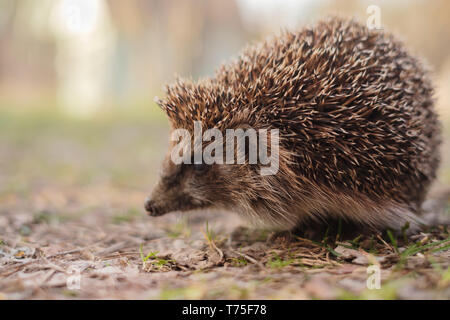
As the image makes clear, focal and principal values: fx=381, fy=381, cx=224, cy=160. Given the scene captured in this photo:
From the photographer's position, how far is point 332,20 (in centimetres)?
488

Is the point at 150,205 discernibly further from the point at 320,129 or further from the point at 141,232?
the point at 320,129

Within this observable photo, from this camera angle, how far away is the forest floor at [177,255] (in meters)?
2.91

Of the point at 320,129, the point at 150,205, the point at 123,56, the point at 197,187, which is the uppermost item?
the point at 123,56

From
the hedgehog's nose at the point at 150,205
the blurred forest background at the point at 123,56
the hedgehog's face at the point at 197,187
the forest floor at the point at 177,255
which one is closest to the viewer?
the forest floor at the point at 177,255

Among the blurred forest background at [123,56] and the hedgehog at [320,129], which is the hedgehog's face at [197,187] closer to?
the hedgehog at [320,129]

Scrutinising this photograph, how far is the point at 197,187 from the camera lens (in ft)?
14.6

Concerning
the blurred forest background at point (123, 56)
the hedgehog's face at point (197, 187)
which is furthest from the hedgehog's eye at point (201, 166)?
the blurred forest background at point (123, 56)

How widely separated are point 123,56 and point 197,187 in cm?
2634

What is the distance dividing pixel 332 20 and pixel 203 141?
2334 millimetres

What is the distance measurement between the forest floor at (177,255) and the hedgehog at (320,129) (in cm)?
40

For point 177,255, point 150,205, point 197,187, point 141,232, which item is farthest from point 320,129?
point 141,232

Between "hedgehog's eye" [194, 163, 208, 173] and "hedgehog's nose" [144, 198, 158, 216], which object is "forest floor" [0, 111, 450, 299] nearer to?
"hedgehog's nose" [144, 198, 158, 216]
